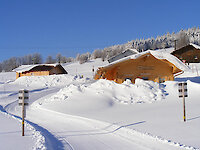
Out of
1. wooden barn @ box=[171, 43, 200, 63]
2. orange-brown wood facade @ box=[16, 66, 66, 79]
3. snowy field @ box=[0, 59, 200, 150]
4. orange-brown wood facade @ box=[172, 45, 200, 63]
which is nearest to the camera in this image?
snowy field @ box=[0, 59, 200, 150]

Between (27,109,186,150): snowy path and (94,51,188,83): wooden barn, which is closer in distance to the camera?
(27,109,186,150): snowy path

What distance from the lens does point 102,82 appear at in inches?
814

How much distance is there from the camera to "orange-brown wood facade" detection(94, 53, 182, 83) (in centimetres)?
2575

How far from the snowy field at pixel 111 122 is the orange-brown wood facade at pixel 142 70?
16.7 feet

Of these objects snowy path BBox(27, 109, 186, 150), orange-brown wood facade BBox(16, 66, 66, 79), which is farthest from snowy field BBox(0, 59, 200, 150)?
orange-brown wood facade BBox(16, 66, 66, 79)

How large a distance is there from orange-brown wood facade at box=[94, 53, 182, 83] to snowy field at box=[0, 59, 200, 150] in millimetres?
5103

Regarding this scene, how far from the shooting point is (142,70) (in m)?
26.1

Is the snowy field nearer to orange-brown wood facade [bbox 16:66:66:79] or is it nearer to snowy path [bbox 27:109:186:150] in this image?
snowy path [bbox 27:109:186:150]

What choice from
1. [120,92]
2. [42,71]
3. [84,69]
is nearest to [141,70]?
[120,92]

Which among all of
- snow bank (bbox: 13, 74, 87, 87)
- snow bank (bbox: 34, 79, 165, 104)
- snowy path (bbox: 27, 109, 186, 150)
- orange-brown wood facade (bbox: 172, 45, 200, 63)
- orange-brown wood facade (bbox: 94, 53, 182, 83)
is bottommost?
snowy path (bbox: 27, 109, 186, 150)

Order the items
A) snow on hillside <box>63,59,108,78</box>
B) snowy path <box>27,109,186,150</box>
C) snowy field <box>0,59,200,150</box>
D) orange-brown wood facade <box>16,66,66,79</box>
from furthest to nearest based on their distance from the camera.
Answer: snow on hillside <box>63,59,108,78</box>, orange-brown wood facade <box>16,66,66,79</box>, snowy field <box>0,59,200,150</box>, snowy path <box>27,109,186,150</box>

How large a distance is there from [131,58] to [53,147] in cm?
1716

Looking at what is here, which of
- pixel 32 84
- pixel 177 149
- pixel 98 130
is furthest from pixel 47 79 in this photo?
pixel 177 149

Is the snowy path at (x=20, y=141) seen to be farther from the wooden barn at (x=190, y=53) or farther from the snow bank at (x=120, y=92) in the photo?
the wooden barn at (x=190, y=53)
